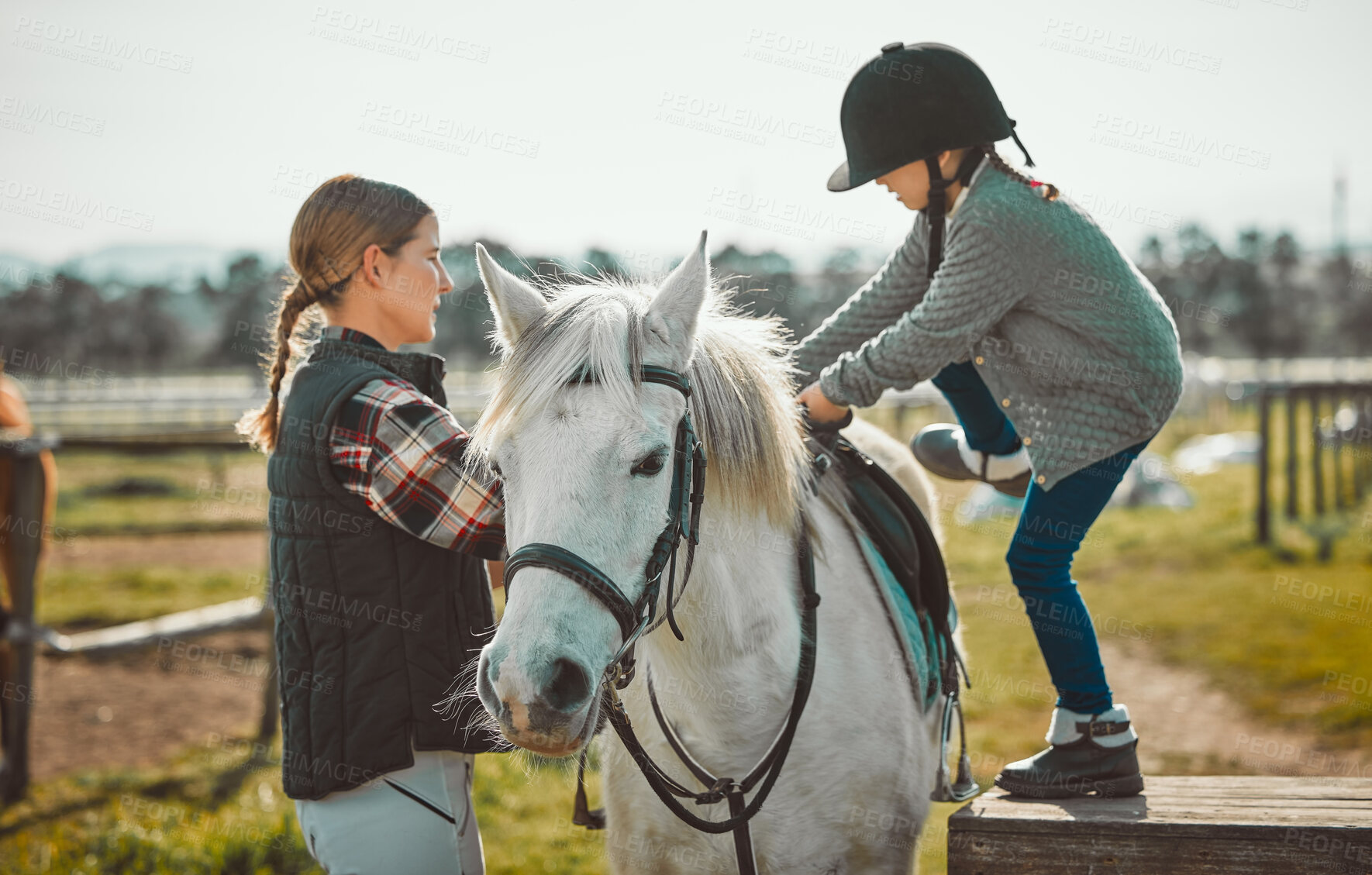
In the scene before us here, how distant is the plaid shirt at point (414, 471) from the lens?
190 cm

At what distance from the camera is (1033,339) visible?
7.83 ft

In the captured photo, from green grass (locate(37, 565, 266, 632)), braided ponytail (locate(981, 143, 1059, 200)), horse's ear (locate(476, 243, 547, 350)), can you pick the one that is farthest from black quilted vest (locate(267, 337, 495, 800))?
green grass (locate(37, 565, 266, 632))

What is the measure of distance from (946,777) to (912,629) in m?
0.55

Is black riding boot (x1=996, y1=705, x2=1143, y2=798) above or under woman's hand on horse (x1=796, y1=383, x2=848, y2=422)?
under

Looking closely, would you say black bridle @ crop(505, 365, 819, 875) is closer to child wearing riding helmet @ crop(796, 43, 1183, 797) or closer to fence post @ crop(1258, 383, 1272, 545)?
child wearing riding helmet @ crop(796, 43, 1183, 797)

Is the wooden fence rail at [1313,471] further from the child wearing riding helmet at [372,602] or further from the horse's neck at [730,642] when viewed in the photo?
the child wearing riding helmet at [372,602]

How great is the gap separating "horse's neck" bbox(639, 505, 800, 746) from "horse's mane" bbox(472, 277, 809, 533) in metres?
0.09

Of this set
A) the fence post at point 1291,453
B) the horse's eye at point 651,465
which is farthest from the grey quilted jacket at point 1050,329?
the fence post at point 1291,453

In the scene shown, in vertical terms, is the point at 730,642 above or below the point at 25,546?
above

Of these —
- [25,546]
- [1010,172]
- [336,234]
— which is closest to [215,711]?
[25,546]

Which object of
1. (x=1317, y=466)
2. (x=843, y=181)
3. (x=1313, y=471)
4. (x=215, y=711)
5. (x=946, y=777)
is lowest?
(x=215, y=711)

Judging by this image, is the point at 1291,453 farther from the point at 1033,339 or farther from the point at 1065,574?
the point at 1033,339

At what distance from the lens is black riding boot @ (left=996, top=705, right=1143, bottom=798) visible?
2342mm

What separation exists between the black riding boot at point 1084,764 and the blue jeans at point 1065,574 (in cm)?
4
